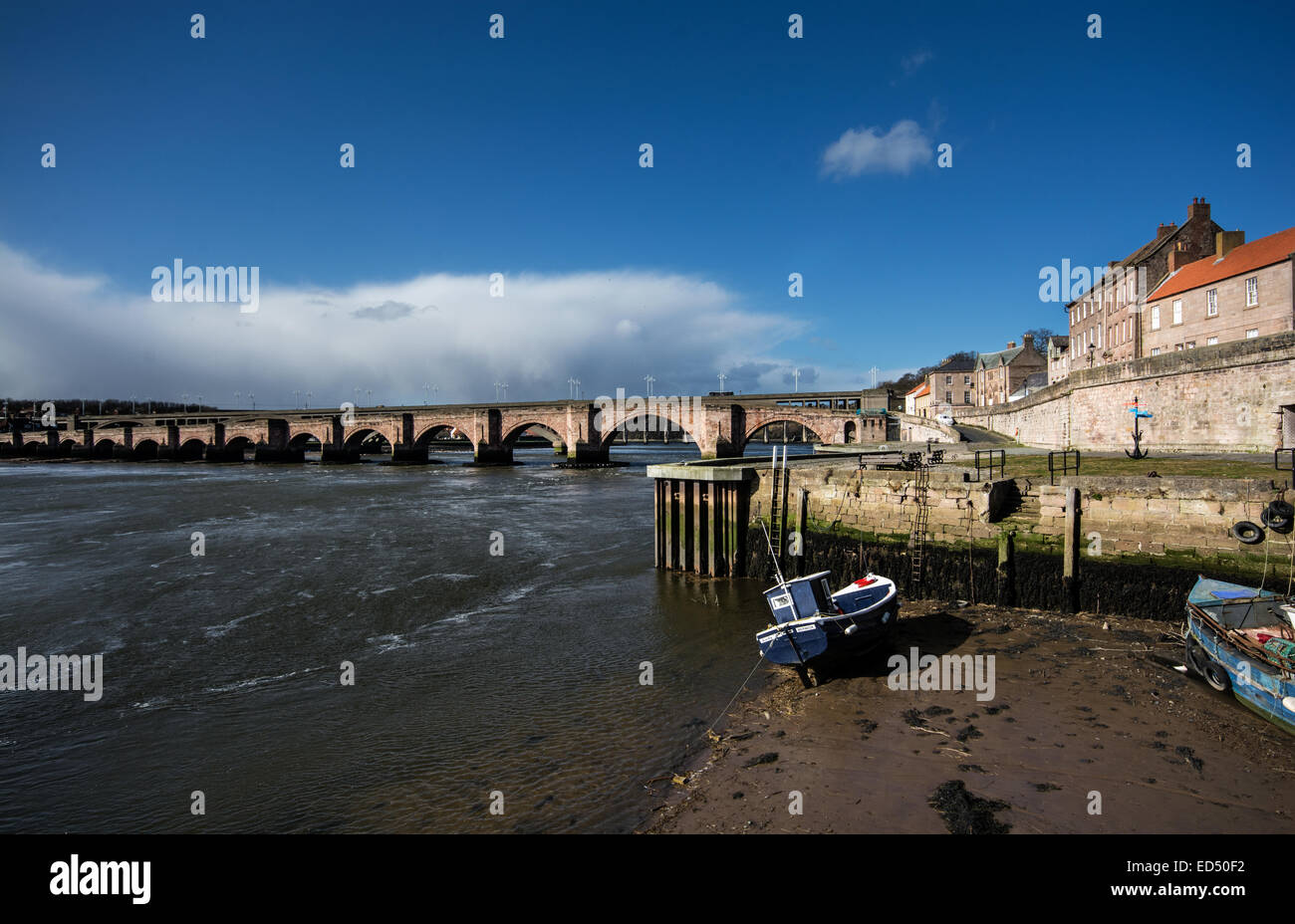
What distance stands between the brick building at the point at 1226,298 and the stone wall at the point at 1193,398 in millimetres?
7913

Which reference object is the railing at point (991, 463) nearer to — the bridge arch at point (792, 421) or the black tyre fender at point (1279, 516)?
the black tyre fender at point (1279, 516)

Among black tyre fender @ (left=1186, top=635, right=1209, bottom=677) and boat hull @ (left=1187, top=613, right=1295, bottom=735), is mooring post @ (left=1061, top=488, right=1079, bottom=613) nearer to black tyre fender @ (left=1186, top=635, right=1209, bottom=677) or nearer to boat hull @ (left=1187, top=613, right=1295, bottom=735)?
black tyre fender @ (left=1186, top=635, right=1209, bottom=677)

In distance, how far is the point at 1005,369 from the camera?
256ft

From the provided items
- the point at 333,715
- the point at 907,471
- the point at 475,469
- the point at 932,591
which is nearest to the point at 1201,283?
the point at 907,471

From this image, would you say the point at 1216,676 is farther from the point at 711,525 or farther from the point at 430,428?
the point at 430,428

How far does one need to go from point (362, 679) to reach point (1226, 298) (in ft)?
148

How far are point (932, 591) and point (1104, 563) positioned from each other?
406cm

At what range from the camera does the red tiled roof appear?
31297 mm

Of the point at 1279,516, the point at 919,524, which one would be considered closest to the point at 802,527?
the point at 919,524

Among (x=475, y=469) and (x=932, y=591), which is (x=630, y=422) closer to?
(x=475, y=469)

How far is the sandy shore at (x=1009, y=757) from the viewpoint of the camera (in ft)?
24.4

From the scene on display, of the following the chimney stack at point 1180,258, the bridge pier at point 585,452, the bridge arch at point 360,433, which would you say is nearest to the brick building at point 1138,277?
the chimney stack at point 1180,258

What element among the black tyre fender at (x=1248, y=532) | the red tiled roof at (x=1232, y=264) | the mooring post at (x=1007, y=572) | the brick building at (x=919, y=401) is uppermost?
the red tiled roof at (x=1232, y=264)
